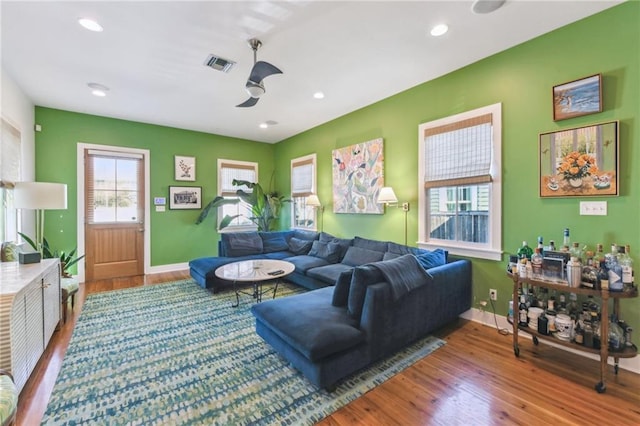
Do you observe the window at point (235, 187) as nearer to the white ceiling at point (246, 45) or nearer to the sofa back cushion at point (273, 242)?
the sofa back cushion at point (273, 242)

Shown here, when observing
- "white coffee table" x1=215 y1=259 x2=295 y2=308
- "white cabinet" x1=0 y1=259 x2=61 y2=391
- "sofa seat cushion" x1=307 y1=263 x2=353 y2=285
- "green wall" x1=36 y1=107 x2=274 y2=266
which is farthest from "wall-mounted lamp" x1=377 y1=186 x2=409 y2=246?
"green wall" x1=36 y1=107 x2=274 y2=266

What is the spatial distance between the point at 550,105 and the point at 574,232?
3.97ft

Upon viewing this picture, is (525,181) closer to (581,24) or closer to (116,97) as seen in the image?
(581,24)

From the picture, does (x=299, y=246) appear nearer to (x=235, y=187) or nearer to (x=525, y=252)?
(x=235, y=187)

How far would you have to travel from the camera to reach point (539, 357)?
7.99 ft

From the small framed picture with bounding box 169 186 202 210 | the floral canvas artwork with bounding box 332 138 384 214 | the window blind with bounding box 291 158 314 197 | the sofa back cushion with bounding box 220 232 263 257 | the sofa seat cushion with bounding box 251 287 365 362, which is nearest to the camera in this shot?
the sofa seat cushion with bounding box 251 287 365 362

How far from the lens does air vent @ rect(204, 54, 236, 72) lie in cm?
299

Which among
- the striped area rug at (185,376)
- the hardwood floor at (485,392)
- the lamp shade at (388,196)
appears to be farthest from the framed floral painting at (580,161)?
the striped area rug at (185,376)

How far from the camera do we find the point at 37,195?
2885 millimetres

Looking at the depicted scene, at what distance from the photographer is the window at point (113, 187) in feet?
16.1

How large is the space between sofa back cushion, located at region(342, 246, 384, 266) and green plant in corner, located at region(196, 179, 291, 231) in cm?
245

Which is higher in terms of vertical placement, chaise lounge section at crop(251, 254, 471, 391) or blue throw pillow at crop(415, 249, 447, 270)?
blue throw pillow at crop(415, 249, 447, 270)

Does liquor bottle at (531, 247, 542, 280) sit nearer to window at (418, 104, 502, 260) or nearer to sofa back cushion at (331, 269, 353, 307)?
window at (418, 104, 502, 260)

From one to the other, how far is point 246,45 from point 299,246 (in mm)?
3313
